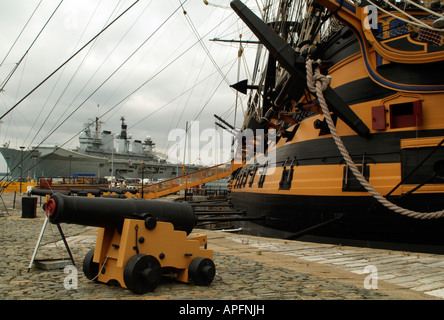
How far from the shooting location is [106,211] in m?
4.16

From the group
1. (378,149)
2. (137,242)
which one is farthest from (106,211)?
(378,149)

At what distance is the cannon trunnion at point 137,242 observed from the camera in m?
4.00

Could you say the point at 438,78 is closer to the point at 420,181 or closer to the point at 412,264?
the point at 420,181

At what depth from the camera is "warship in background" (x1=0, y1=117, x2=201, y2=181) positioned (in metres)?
74.3

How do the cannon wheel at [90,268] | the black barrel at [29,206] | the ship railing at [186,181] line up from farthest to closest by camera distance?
the ship railing at [186,181] → the black barrel at [29,206] → the cannon wheel at [90,268]

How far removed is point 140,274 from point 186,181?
71.7ft

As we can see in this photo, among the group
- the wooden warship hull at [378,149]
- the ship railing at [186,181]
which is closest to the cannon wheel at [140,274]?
the wooden warship hull at [378,149]

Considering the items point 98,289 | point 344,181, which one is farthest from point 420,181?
point 98,289

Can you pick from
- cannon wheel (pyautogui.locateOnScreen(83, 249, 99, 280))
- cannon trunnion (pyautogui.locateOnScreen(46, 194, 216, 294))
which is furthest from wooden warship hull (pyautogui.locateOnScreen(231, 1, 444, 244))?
cannon wheel (pyautogui.locateOnScreen(83, 249, 99, 280))

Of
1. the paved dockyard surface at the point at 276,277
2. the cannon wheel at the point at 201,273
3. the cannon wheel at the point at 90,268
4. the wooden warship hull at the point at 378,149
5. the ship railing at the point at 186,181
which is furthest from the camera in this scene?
the ship railing at the point at 186,181

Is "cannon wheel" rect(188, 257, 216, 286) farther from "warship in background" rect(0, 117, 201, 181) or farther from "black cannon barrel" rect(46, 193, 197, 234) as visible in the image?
"warship in background" rect(0, 117, 201, 181)

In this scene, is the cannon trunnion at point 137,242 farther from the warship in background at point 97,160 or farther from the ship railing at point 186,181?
A: the warship in background at point 97,160

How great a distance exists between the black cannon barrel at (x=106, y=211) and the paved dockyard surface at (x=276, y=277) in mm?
777

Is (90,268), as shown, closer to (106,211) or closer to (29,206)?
(106,211)
